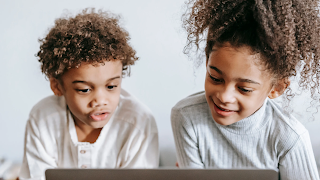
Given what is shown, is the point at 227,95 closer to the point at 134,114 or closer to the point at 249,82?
the point at 249,82

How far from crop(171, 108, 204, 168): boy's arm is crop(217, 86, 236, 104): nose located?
23cm

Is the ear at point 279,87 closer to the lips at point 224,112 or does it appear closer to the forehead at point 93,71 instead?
the lips at point 224,112

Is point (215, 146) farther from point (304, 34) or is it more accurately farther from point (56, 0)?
point (56, 0)

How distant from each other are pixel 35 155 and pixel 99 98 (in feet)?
1.27

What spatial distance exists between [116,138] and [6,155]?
734 millimetres

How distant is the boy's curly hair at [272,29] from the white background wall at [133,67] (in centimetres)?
29

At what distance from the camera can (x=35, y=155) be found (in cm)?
104

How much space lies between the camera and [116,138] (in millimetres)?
1033

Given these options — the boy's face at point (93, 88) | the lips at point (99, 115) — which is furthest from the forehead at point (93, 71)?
the lips at point (99, 115)

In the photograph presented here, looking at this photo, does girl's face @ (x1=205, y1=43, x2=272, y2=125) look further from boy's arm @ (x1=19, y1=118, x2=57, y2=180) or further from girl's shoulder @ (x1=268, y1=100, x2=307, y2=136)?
boy's arm @ (x1=19, y1=118, x2=57, y2=180)

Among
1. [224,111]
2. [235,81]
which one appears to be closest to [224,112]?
[224,111]

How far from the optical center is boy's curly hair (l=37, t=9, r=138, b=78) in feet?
2.76

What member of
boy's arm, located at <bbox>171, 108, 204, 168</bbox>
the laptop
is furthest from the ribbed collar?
the laptop

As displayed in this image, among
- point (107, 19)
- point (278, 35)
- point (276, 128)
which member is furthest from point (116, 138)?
point (278, 35)
